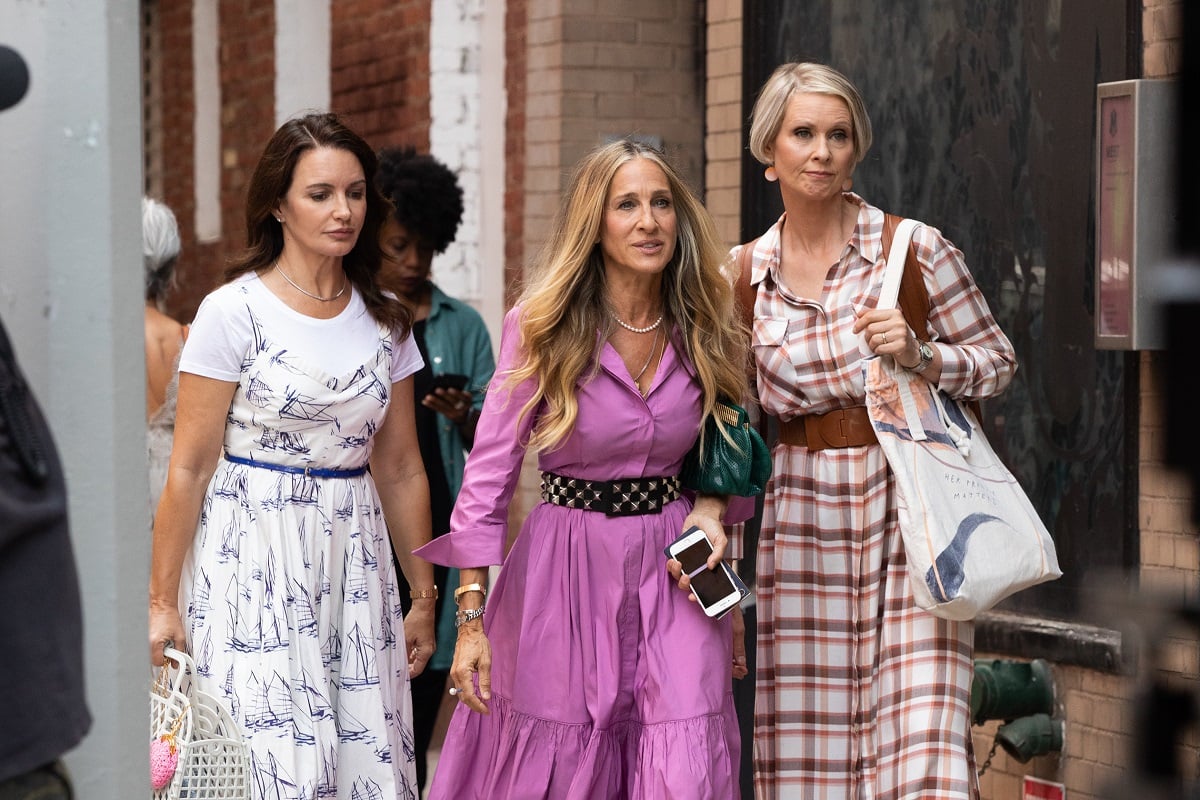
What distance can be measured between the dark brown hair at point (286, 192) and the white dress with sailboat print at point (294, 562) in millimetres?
125

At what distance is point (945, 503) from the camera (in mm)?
4539

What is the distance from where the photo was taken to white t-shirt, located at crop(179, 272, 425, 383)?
441 centimetres

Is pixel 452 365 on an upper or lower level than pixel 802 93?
lower

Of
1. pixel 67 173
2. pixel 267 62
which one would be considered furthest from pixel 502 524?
pixel 267 62

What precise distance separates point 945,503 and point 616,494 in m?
0.79

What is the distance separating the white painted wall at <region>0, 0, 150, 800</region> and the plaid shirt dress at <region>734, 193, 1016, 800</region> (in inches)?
88.6

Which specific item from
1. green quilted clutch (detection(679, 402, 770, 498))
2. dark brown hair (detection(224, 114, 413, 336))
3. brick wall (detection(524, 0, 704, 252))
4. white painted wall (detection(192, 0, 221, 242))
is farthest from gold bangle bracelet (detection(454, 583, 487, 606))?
white painted wall (detection(192, 0, 221, 242))

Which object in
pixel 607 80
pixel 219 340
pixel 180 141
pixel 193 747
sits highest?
pixel 180 141

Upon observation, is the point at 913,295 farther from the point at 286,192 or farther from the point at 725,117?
the point at 725,117

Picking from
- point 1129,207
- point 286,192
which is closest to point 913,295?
point 1129,207

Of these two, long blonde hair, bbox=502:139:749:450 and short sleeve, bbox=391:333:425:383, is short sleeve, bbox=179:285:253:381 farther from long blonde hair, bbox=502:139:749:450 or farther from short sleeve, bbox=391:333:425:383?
long blonde hair, bbox=502:139:749:450

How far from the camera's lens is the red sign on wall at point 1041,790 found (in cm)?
592

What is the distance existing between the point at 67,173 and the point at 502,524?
194cm

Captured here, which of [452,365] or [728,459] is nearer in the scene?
[728,459]
